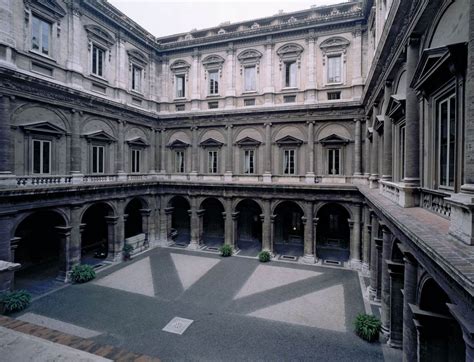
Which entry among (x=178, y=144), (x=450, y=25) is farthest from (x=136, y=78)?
(x=450, y=25)

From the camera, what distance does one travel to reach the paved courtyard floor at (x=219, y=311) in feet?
32.4

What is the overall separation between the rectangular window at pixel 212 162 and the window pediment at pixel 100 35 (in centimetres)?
1099

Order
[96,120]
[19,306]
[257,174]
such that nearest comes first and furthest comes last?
[19,306]
[96,120]
[257,174]

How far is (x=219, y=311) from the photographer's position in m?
12.7

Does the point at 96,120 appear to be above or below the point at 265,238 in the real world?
above

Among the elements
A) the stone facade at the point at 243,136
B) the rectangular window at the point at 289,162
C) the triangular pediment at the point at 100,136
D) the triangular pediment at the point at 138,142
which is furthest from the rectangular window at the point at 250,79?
the triangular pediment at the point at 100,136

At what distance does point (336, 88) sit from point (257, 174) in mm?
8715

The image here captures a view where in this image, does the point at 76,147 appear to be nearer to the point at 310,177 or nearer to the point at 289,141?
the point at 289,141

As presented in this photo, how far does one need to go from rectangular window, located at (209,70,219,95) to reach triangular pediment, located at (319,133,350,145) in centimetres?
998

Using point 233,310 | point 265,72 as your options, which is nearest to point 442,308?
point 233,310

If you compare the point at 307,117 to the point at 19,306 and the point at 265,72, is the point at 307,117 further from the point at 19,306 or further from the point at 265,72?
the point at 19,306

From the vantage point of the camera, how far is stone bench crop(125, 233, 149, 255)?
2073 cm

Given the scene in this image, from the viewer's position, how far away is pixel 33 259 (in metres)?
18.8

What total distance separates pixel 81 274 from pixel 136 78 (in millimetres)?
15586
